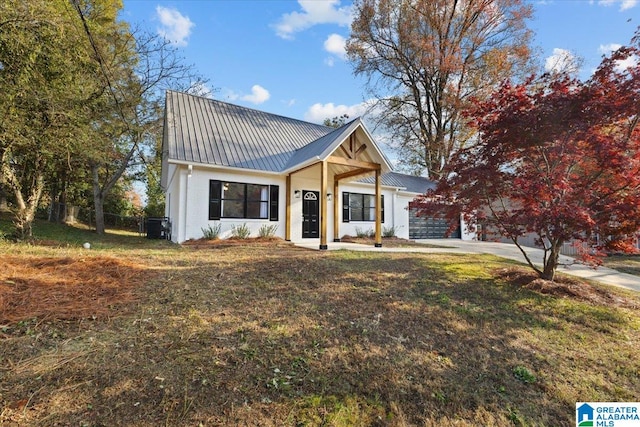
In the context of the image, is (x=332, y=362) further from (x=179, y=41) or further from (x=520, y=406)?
(x=179, y=41)

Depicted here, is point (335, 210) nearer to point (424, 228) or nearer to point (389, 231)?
point (389, 231)

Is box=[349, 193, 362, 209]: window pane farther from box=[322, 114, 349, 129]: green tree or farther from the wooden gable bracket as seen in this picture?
box=[322, 114, 349, 129]: green tree

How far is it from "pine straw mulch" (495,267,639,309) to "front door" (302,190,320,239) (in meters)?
8.04

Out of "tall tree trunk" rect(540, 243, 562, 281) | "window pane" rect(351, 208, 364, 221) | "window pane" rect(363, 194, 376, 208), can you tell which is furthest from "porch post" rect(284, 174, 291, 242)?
"tall tree trunk" rect(540, 243, 562, 281)

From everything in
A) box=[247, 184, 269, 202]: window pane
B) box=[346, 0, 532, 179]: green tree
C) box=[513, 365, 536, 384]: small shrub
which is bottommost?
box=[513, 365, 536, 384]: small shrub

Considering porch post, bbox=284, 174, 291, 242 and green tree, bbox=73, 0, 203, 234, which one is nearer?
green tree, bbox=73, 0, 203, 234

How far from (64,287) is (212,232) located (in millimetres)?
6743

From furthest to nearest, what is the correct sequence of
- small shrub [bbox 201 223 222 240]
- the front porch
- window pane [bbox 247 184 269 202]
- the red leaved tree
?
window pane [bbox 247 184 269 202] < small shrub [bbox 201 223 222 240] < the front porch < the red leaved tree

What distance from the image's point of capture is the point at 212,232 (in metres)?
10.7

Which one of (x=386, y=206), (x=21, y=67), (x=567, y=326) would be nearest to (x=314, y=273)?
(x=567, y=326)

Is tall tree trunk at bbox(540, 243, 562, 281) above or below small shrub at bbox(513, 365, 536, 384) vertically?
above

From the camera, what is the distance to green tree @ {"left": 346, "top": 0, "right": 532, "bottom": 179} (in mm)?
18938

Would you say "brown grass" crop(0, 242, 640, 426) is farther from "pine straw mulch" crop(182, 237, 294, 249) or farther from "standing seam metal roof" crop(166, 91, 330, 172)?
"standing seam metal roof" crop(166, 91, 330, 172)

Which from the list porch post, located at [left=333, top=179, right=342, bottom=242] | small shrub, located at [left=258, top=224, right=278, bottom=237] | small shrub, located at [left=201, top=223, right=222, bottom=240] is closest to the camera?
small shrub, located at [left=201, top=223, right=222, bottom=240]
